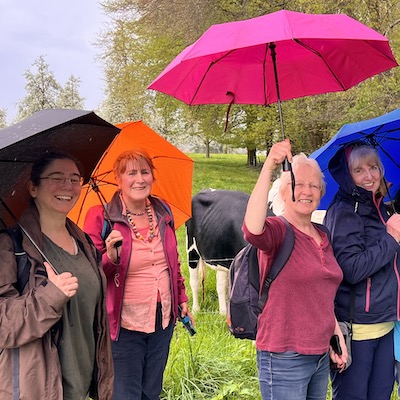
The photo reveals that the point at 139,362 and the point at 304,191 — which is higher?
the point at 304,191

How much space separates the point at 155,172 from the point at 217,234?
9.49ft

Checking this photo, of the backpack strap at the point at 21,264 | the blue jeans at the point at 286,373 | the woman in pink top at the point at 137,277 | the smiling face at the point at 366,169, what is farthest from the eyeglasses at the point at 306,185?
the backpack strap at the point at 21,264

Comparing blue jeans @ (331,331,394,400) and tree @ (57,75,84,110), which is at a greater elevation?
tree @ (57,75,84,110)

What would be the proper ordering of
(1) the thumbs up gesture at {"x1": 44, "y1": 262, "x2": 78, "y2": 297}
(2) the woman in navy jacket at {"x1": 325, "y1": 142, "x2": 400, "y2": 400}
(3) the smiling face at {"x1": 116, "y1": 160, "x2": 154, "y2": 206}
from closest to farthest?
(1) the thumbs up gesture at {"x1": 44, "y1": 262, "x2": 78, "y2": 297}, (2) the woman in navy jacket at {"x1": 325, "y1": 142, "x2": 400, "y2": 400}, (3) the smiling face at {"x1": 116, "y1": 160, "x2": 154, "y2": 206}

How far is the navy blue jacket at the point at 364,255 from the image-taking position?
277cm

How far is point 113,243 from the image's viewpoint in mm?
2922

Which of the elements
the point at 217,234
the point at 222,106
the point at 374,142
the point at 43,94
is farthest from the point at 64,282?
the point at 43,94

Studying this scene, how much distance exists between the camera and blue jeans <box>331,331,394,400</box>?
295 centimetres

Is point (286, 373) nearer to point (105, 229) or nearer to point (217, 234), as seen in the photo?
point (105, 229)

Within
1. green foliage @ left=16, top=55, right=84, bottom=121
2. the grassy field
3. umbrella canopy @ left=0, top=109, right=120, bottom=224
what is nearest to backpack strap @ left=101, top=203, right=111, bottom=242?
umbrella canopy @ left=0, top=109, right=120, bottom=224

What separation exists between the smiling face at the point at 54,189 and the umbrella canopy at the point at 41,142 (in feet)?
0.21

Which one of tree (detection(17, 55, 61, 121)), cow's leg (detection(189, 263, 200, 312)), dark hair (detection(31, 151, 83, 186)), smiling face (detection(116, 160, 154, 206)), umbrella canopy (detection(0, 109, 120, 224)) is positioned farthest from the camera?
tree (detection(17, 55, 61, 121))

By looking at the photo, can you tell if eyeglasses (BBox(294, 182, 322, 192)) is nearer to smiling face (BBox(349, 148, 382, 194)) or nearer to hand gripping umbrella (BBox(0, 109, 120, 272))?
smiling face (BBox(349, 148, 382, 194))

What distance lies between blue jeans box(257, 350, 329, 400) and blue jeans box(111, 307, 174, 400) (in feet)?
2.74
